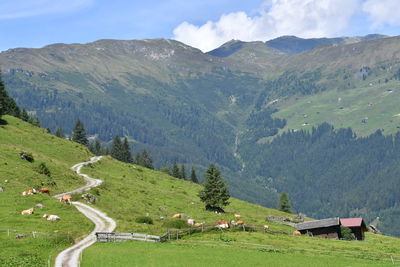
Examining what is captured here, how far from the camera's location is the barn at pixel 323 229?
322 feet

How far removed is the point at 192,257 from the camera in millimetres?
43344

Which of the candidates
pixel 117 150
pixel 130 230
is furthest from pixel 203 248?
pixel 117 150

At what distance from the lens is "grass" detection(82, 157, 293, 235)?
225 feet

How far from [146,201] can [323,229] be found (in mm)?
38724

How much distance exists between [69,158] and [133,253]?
87.7 metres

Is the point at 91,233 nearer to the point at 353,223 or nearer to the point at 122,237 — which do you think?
the point at 122,237

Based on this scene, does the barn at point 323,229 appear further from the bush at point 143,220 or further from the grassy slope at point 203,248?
the bush at point 143,220

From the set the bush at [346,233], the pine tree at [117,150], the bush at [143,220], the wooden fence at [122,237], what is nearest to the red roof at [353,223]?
the bush at [346,233]

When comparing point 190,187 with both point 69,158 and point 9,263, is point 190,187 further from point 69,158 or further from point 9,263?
point 9,263

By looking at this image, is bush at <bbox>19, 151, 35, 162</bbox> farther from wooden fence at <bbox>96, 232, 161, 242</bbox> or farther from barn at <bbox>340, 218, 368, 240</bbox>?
barn at <bbox>340, 218, 368, 240</bbox>

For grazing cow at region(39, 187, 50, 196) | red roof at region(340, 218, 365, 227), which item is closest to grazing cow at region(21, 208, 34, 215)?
grazing cow at region(39, 187, 50, 196)

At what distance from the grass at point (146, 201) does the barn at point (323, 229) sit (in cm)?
470

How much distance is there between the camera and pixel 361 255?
5041cm

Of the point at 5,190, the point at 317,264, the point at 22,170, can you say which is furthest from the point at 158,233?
the point at 22,170
